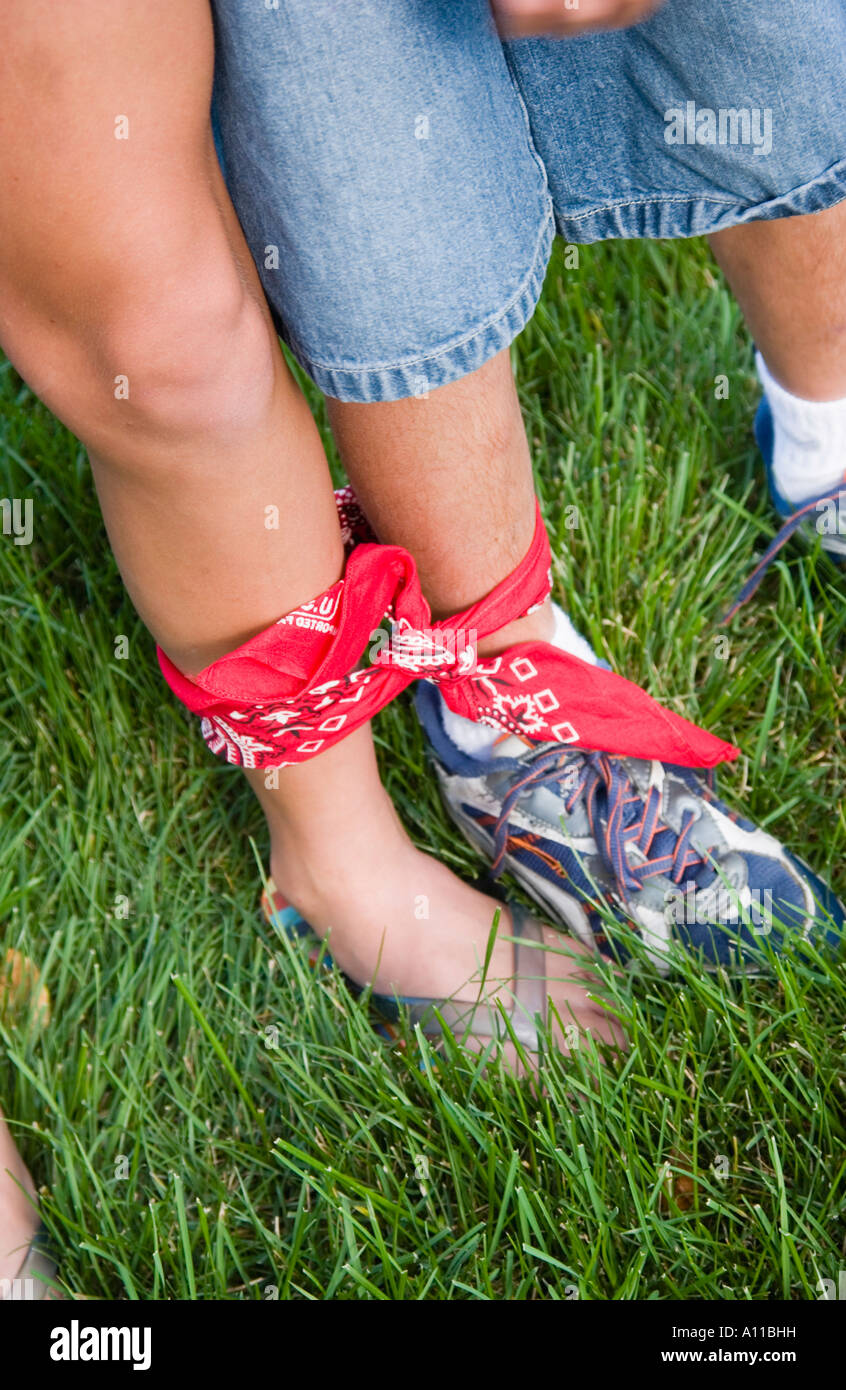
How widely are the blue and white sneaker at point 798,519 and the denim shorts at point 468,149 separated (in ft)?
1.31

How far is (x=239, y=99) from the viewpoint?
0.74m

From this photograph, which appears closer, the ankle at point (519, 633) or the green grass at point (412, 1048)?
the green grass at point (412, 1048)

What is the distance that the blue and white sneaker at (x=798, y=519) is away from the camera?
4.21 feet

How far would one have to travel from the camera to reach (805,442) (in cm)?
126

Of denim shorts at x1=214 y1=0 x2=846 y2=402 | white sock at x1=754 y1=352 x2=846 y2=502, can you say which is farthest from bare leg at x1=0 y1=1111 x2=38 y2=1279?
white sock at x1=754 y1=352 x2=846 y2=502

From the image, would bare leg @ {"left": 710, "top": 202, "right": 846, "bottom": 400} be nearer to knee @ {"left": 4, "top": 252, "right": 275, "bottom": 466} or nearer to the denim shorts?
the denim shorts

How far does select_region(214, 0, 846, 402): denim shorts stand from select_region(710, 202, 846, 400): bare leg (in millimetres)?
144

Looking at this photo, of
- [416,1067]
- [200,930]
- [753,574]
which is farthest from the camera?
[753,574]

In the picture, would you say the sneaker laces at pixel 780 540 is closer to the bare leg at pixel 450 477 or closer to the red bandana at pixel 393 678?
the red bandana at pixel 393 678

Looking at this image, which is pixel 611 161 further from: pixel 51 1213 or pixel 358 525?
pixel 51 1213

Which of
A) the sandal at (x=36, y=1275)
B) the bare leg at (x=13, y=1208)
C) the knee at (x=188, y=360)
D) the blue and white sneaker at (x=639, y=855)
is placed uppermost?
the knee at (x=188, y=360)

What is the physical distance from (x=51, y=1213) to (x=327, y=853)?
0.41 metres

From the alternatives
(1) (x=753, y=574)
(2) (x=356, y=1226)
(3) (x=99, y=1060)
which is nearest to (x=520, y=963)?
(2) (x=356, y=1226)

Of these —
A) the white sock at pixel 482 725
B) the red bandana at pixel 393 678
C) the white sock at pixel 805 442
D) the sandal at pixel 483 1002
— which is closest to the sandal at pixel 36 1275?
the sandal at pixel 483 1002
